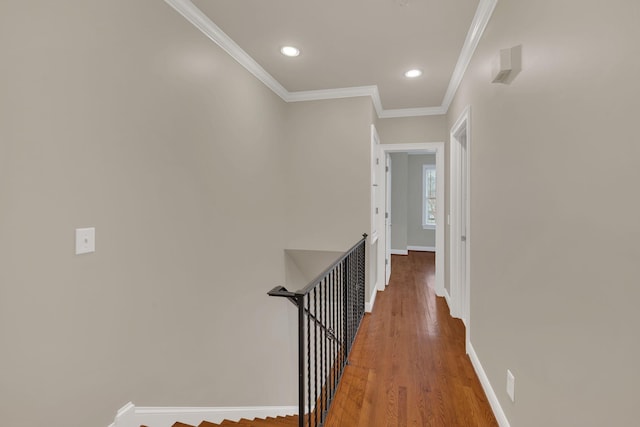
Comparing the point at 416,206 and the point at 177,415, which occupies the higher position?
the point at 416,206

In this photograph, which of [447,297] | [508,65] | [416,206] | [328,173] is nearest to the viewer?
[508,65]

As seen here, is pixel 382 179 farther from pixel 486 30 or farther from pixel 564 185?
pixel 564 185

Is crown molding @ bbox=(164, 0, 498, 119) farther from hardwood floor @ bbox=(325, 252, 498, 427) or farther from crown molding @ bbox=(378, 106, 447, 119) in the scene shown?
hardwood floor @ bbox=(325, 252, 498, 427)

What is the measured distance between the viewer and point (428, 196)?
8.46m

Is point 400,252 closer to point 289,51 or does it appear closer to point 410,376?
point 410,376

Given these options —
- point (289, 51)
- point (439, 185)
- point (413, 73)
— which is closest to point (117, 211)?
point (289, 51)

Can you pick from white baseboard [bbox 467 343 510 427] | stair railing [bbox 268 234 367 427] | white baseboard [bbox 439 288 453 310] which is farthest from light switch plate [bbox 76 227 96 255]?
white baseboard [bbox 439 288 453 310]

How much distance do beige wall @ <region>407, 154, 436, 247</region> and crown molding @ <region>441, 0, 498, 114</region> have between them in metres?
5.08

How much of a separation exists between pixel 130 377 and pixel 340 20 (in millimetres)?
2655

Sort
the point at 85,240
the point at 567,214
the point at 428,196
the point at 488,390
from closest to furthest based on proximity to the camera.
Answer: the point at 567,214 → the point at 85,240 → the point at 488,390 → the point at 428,196

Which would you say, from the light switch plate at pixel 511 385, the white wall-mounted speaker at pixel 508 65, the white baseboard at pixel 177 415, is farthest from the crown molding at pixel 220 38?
the light switch plate at pixel 511 385

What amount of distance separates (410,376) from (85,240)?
2.30 metres

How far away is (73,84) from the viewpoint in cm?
140

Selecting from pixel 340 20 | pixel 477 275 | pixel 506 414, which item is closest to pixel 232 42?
pixel 340 20
